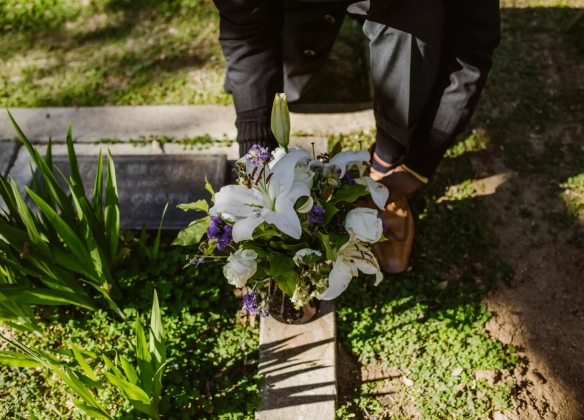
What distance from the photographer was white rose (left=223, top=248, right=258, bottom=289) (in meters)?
1.44

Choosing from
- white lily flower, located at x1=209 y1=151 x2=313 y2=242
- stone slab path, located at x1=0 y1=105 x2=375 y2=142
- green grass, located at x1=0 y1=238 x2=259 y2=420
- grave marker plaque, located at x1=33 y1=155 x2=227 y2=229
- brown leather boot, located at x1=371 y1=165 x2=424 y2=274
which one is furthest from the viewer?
stone slab path, located at x1=0 y1=105 x2=375 y2=142

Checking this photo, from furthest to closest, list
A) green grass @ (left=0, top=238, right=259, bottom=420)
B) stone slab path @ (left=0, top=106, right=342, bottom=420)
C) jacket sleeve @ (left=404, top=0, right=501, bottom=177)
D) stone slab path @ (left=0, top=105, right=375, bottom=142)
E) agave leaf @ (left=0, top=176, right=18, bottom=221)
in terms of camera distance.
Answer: stone slab path @ (left=0, top=105, right=375, bottom=142) < stone slab path @ (left=0, top=106, right=342, bottom=420) < green grass @ (left=0, top=238, right=259, bottom=420) < jacket sleeve @ (left=404, top=0, right=501, bottom=177) < agave leaf @ (left=0, top=176, right=18, bottom=221)

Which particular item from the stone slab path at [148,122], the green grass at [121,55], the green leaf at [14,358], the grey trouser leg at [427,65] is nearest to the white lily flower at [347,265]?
the grey trouser leg at [427,65]

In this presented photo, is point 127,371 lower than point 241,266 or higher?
lower

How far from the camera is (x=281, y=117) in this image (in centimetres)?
140

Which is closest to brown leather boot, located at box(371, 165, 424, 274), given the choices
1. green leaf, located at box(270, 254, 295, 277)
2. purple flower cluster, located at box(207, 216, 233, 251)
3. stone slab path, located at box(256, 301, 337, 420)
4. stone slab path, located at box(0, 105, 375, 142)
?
stone slab path, located at box(256, 301, 337, 420)

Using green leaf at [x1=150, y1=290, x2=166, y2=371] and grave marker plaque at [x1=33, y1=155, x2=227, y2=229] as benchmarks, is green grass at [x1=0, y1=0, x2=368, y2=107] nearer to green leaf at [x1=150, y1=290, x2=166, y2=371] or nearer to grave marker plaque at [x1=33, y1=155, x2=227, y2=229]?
grave marker plaque at [x1=33, y1=155, x2=227, y2=229]

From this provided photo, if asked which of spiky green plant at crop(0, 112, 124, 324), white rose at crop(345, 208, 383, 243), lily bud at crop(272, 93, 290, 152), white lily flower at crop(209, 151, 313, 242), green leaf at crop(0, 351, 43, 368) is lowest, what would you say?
green leaf at crop(0, 351, 43, 368)

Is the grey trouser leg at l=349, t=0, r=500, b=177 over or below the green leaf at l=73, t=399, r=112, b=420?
over

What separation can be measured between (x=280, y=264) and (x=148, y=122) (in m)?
1.77

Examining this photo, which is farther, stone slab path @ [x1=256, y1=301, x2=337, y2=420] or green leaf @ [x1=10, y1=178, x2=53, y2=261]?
stone slab path @ [x1=256, y1=301, x2=337, y2=420]

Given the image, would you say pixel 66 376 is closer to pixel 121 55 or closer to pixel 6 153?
pixel 6 153

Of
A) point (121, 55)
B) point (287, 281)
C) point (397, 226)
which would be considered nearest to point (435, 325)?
point (397, 226)

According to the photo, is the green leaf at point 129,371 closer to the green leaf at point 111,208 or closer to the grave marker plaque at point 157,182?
the green leaf at point 111,208
